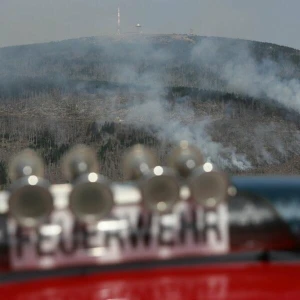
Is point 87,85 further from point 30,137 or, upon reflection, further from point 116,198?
point 116,198

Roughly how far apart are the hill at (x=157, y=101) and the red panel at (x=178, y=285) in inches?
1328

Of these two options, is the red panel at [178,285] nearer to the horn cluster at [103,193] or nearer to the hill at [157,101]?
the horn cluster at [103,193]

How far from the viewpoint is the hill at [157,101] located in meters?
38.0

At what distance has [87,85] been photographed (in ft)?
136

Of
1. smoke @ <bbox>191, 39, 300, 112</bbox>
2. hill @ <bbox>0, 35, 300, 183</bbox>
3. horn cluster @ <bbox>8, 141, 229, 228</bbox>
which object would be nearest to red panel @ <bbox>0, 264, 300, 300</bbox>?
horn cluster @ <bbox>8, 141, 229, 228</bbox>

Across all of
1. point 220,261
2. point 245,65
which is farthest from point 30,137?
point 220,261

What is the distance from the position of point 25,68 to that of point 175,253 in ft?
135

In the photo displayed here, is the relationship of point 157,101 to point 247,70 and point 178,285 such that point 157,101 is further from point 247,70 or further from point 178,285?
point 178,285

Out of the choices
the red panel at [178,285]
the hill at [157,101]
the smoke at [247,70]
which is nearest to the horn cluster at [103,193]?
the red panel at [178,285]

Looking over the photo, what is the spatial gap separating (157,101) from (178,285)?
38.7m

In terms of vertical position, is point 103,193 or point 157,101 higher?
point 157,101

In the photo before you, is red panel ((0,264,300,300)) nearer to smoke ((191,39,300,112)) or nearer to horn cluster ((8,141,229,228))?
horn cluster ((8,141,229,228))

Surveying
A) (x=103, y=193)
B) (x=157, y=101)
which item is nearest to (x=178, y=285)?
(x=103, y=193)

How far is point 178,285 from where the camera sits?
2207 mm
